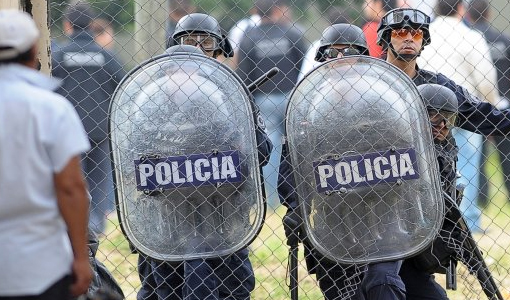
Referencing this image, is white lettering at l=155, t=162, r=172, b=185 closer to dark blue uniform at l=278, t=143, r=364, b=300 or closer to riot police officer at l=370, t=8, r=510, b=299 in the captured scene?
dark blue uniform at l=278, t=143, r=364, b=300

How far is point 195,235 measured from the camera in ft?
19.2

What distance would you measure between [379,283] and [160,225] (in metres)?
1.07

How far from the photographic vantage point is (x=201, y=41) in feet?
21.7

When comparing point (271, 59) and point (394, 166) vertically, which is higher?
point (394, 166)

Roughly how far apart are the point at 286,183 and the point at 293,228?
22cm

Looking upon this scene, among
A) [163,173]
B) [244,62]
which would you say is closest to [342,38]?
[163,173]

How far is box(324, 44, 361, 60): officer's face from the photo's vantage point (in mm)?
6566

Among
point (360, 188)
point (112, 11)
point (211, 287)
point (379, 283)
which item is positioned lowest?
point (112, 11)

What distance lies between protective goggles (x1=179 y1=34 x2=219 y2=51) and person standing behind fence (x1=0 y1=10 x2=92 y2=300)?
2253 millimetres

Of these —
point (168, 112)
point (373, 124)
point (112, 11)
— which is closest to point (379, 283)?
point (373, 124)

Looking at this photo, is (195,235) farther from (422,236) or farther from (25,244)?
(25,244)

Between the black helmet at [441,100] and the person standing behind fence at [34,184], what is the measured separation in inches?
93.5

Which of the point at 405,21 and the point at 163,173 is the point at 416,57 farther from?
the point at 163,173

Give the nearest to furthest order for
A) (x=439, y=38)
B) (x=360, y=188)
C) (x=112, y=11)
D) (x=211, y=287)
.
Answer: (x=360, y=188) → (x=211, y=287) → (x=439, y=38) → (x=112, y=11)
